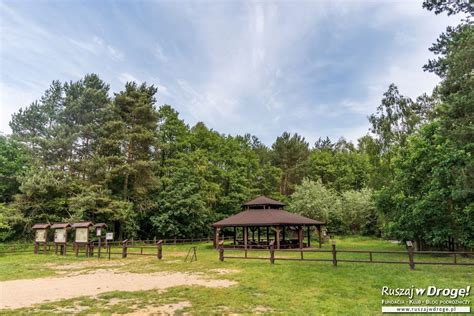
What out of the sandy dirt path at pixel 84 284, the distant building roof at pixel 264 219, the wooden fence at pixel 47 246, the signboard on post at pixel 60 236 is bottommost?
the wooden fence at pixel 47 246

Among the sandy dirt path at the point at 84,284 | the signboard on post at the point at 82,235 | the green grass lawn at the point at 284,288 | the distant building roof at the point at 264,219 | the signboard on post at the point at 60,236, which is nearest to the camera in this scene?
the green grass lawn at the point at 284,288

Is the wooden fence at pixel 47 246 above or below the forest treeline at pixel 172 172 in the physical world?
below

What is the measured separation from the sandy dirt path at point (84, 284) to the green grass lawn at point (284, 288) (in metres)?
0.62

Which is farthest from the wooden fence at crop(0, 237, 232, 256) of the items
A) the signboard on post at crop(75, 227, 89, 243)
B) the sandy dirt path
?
the sandy dirt path

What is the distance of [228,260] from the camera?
1460 cm

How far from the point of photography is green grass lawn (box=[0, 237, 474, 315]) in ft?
21.4

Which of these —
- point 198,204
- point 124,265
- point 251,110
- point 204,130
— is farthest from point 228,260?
point 204,130

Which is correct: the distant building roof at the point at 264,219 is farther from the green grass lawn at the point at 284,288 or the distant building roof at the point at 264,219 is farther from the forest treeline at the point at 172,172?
the green grass lawn at the point at 284,288

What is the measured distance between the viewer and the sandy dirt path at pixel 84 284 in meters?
7.69

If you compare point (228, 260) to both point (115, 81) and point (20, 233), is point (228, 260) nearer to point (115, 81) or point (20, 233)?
point (20, 233)

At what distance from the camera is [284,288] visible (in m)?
8.36

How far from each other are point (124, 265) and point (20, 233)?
16.1 metres

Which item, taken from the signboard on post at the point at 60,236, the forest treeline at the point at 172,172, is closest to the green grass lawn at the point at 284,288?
the forest treeline at the point at 172,172

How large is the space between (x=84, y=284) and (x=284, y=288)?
19.5 feet
